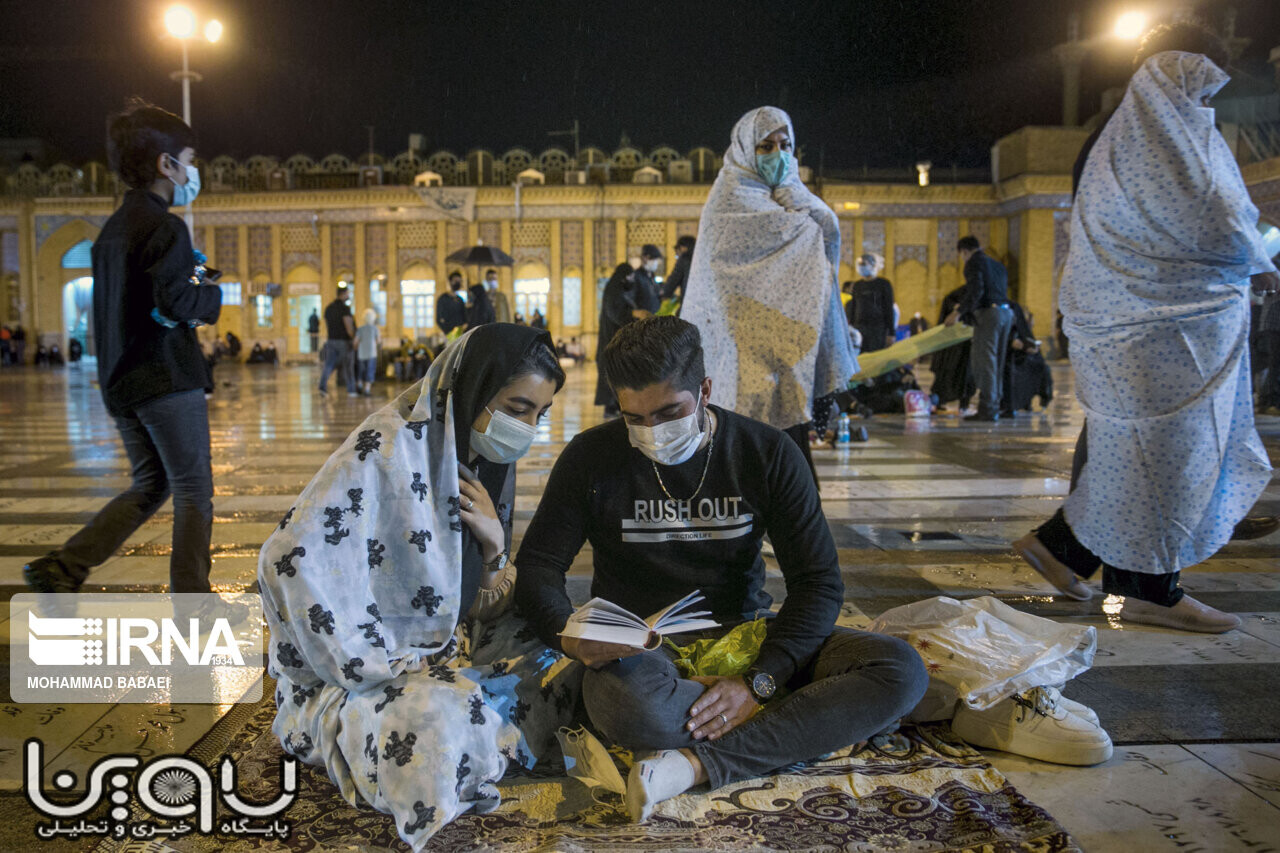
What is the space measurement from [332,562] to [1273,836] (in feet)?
5.67

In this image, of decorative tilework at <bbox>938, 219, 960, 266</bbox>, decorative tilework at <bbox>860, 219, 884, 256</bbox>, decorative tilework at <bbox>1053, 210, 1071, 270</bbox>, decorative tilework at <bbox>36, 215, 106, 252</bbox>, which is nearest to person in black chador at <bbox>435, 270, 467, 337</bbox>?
decorative tilework at <bbox>860, 219, 884, 256</bbox>

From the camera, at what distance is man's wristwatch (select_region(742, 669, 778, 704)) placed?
1.93 m

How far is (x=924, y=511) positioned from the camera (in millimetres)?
4723

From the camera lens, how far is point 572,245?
113 ft

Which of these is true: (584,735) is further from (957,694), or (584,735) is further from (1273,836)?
(1273,836)

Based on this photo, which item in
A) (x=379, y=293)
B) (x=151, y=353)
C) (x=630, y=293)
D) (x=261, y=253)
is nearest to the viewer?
(x=151, y=353)

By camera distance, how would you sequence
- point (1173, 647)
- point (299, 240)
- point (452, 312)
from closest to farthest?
point (1173, 647), point (452, 312), point (299, 240)

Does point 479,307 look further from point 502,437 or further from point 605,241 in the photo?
point 605,241

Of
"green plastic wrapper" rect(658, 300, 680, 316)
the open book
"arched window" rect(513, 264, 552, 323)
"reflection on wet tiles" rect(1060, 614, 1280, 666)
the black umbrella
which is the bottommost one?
"reflection on wet tiles" rect(1060, 614, 1280, 666)

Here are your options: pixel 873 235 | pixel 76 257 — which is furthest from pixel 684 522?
pixel 76 257

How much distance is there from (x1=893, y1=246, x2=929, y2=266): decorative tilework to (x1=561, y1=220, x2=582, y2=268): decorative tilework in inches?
443

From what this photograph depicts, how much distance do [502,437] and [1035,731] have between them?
1.27 metres

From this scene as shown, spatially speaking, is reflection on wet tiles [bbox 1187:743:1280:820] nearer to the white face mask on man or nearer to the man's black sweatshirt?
the man's black sweatshirt

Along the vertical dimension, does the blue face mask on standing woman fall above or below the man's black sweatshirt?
above
